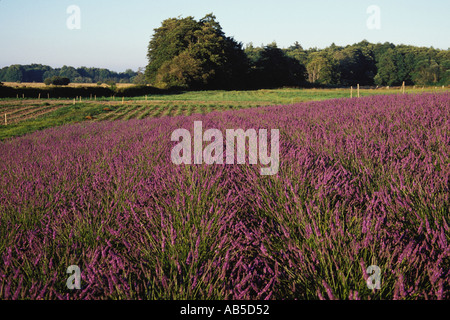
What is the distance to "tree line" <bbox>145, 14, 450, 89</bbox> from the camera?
61.1 metres

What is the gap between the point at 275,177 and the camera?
2389 mm

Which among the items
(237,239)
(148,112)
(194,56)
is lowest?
(237,239)

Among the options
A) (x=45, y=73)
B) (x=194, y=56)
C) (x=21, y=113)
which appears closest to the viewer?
(x=21, y=113)

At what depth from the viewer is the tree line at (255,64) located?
61125 millimetres

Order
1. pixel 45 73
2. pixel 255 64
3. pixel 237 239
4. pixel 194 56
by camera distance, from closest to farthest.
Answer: pixel 237 239 → pixel 194 56 → pixel 255 64 → pixel 45 73

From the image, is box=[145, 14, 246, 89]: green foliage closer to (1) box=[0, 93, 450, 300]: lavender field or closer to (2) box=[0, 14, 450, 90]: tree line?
(2) box=[0, 14, 450, 90]: tree line

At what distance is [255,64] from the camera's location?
7550 cm

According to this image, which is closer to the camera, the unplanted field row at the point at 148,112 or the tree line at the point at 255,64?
the unplanted field row at the point at 148,112

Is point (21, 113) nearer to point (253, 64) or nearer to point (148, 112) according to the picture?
point (148, 112)

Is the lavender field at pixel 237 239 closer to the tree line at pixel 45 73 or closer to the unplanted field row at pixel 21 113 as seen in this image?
the unplanted field row at pixel 21 113

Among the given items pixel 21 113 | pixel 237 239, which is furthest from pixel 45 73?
pixel 237 239

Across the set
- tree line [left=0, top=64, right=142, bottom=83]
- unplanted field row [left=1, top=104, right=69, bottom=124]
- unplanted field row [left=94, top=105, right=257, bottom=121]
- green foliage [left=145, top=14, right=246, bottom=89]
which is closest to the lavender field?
unplanted field row [left=94, top=105, right=257, bottom=121]

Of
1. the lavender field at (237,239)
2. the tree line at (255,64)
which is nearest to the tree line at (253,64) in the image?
the tree line at (255,64)

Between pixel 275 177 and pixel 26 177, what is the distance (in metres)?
2.26
